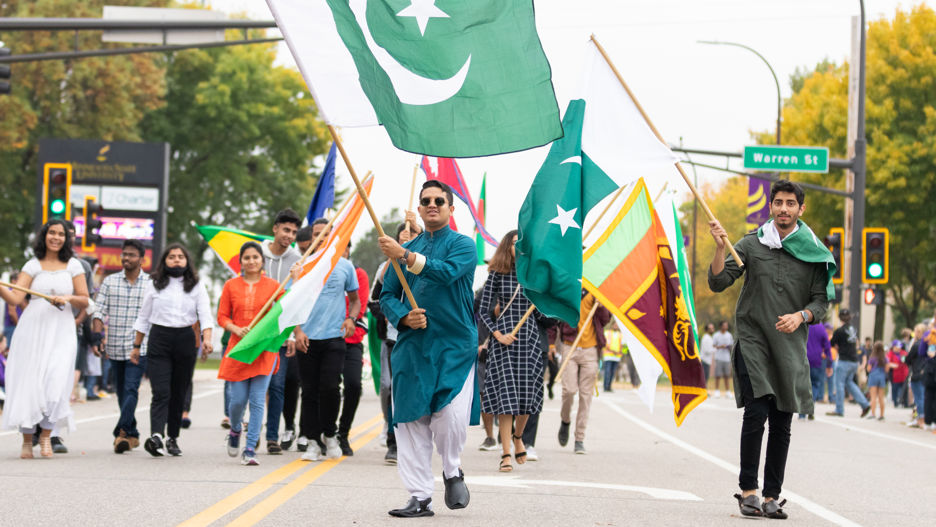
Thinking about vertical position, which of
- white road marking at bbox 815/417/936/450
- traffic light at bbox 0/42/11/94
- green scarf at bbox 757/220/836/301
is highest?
traffic light at bbox 0/42/11/94

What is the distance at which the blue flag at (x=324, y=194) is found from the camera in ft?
42.1

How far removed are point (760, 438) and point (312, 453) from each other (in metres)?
4.21

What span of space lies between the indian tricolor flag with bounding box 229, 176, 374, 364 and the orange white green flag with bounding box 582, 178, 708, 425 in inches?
87.0

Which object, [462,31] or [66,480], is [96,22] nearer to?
[66,480]

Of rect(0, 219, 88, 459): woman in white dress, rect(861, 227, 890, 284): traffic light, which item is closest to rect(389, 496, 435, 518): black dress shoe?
rect(0, 219, 88, 459): woman in white dress

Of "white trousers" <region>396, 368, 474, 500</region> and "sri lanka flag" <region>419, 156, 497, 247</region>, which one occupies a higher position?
"sri lanka flag" <region>419, 156, 497, 247</region>

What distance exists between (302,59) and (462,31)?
953 millimetres

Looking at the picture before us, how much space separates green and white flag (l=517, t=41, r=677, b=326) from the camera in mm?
8648

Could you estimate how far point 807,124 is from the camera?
144 feet

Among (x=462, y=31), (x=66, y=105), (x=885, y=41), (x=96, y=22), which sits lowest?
(x=462, y=31)

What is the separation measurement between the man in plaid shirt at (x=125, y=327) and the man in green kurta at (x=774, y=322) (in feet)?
18.2

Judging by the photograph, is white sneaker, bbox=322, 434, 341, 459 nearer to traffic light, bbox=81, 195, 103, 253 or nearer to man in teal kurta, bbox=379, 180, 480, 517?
man in teal kurta, bbox=379, 180, 480, 517

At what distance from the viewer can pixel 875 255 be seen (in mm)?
25984

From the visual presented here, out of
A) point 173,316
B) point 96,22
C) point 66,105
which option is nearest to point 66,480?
point 173,316
